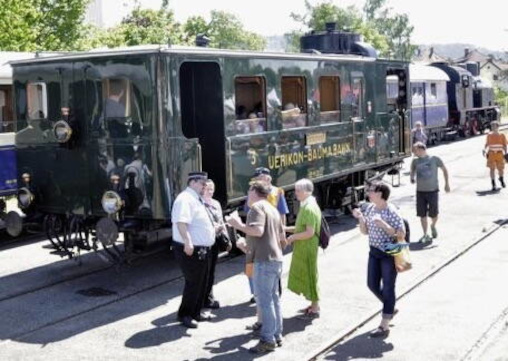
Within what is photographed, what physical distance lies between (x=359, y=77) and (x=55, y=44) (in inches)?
670

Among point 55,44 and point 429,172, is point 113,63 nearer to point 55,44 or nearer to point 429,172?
point 429,172

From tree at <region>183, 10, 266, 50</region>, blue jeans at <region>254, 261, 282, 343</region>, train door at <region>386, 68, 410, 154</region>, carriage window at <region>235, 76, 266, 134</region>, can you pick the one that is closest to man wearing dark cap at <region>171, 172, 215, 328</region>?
blue jeans at <region>254, 261, 282, 343</region>

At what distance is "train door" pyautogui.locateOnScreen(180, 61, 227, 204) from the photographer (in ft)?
34.1

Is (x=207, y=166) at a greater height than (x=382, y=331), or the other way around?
(x=207, y=166)

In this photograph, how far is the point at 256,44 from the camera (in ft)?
319

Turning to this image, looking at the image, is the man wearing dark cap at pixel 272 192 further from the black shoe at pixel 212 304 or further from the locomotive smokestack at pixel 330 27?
the locomotive smokestack at pixel 330 27

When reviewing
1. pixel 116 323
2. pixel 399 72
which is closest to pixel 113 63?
pixel 116 323

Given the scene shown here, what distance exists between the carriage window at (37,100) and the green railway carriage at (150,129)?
0.05 feet

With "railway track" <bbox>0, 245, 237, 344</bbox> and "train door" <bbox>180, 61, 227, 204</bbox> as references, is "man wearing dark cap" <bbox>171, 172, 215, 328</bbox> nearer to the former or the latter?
"railway track" <bbox>0, 245, 237, 344</bbox>

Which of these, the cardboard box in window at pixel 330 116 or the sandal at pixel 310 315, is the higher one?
the cardboard box in window at pixel 330 116

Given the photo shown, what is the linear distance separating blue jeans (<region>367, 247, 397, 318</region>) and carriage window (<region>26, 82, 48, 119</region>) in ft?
17.8

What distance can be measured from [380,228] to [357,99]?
7049 millimetres

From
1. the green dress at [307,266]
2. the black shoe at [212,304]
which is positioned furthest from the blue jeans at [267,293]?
the black shoe at [212,304]

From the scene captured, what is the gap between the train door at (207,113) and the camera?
409 inches
